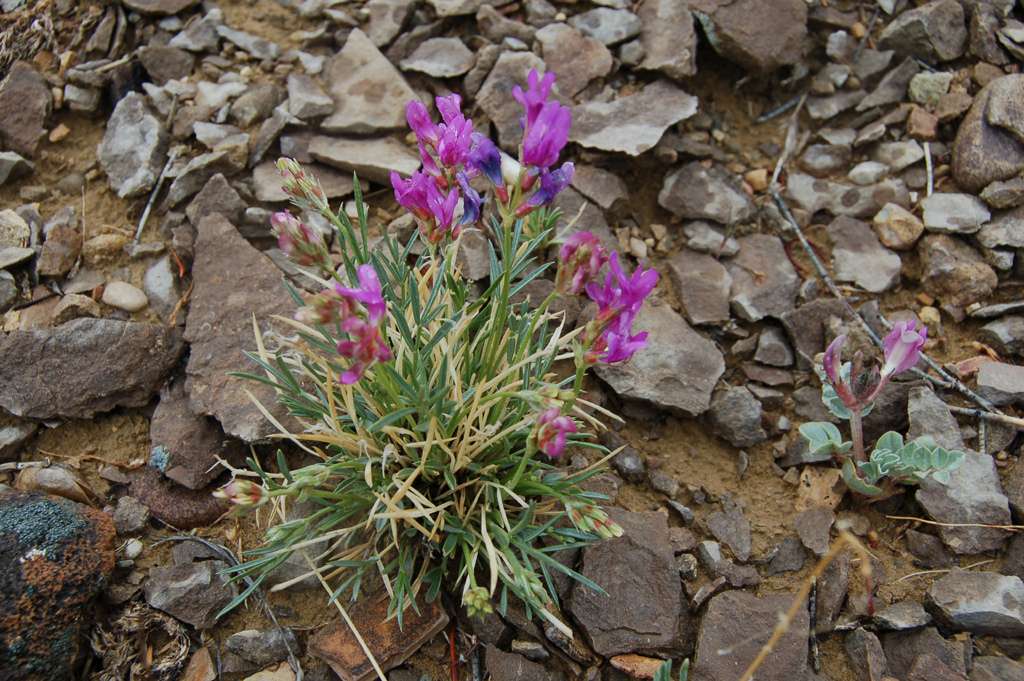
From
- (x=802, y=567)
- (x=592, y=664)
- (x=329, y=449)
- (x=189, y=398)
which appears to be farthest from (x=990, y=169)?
(x=189, y=398)

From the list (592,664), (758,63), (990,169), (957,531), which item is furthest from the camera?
(758,63)

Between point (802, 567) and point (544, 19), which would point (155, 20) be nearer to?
point (544, 19)

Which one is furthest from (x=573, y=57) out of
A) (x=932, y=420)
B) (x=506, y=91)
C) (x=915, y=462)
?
(x=915, y=462)

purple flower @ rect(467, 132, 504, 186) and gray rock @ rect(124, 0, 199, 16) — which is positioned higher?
purple flower @ rect(467, 132, 504, 186)

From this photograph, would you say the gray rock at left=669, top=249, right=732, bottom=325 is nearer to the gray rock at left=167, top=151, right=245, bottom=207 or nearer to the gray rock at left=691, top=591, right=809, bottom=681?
the gray rock at left=691, top=591, right=809, bottom=681

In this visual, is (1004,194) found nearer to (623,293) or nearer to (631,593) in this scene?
(623,293)

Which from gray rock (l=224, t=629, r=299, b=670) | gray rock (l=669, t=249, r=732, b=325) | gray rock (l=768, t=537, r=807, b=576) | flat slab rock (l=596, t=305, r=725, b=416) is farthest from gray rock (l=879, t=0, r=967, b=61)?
gray rock (l=224, t=629, r=299, b=670)

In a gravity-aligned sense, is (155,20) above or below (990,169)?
above
